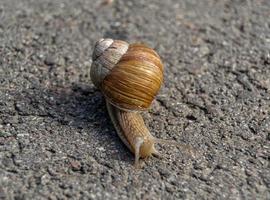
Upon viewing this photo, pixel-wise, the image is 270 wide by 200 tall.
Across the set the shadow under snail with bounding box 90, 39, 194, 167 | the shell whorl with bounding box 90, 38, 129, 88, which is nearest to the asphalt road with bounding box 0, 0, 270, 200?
the shadow under snail with bounding box 90, 39, 194, 167

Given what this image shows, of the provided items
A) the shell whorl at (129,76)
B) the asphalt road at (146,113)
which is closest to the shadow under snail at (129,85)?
the shell whorl at (129,76)

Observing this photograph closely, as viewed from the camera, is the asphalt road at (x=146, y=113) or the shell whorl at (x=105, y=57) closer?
the asphalt road at (x=146, y=113)

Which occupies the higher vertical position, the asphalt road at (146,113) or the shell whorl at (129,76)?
the shell whorl at (129,76)

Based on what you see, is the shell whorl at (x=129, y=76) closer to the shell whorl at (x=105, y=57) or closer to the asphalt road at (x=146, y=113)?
the shell whorl at (x=105, y=57)

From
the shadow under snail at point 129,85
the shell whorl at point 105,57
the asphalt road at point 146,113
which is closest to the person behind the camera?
the asphalt road at point 146,113

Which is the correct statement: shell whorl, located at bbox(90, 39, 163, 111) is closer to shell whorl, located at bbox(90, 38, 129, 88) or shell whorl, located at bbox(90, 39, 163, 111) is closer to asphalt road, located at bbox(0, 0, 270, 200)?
shell whorl, located at bbox(90, 38, 129, 88)

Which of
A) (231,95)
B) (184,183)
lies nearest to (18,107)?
(184,183)

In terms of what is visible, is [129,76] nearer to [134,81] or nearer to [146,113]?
[134,81]

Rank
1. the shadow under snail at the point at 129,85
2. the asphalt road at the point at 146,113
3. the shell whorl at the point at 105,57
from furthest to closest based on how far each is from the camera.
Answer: the shell whorl at the point at 105,57
the shadow under snail at the point at 129,85
the asphalt road at the point at 146,113
